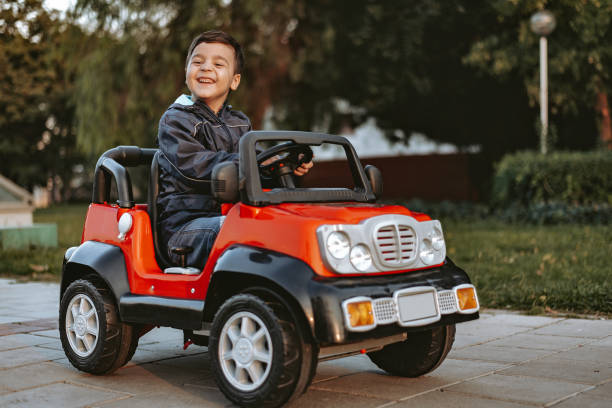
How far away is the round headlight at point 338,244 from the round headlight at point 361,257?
42 mm

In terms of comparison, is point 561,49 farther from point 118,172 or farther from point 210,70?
point 118,172

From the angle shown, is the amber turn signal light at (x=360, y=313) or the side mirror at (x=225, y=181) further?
the side mirror at (x=225, y=181)

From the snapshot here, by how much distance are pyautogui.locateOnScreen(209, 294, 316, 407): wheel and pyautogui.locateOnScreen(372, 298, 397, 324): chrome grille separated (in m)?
0.36

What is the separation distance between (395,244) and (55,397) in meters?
1.95

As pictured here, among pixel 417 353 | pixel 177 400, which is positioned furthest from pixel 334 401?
pixel 177 400

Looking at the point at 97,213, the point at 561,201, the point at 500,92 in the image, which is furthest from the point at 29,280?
the point at 500,92

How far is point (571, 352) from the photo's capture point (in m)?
4.99

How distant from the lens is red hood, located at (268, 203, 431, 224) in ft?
12.3

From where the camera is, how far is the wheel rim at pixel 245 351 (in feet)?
12.0

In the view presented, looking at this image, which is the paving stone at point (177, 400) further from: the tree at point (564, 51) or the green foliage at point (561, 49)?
the green foliage at point (561, 49)

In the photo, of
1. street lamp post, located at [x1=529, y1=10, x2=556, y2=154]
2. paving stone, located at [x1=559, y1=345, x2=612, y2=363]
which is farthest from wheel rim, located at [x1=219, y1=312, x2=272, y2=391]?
street lamp post, located at [x1=529, y1=10, x2=556, y2=154]

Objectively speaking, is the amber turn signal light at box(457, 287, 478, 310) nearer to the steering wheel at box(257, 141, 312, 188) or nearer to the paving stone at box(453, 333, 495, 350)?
the steering wheel at box(257, 141, 312, 188)

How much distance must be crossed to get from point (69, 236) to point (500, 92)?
46.2 feet

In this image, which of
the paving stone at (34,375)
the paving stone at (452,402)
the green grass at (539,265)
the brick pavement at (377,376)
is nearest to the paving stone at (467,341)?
the brick pavement at (377,376)
